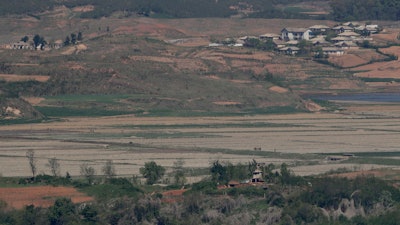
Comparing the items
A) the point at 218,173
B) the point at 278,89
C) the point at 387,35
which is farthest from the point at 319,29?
the point at 218,173

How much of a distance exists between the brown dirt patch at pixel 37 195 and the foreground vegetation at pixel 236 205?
20.1 inches

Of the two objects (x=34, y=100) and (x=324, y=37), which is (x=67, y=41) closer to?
(x=324, y=37)

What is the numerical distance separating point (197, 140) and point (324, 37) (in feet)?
209

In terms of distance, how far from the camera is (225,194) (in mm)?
51688

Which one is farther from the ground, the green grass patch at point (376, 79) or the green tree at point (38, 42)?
the green tree at point (38, 42)

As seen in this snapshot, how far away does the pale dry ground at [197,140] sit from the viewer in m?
66.1

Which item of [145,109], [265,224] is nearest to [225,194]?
[265,224]

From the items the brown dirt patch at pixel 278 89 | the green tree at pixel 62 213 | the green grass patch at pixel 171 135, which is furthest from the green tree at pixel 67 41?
the green tree at pixel 62 213

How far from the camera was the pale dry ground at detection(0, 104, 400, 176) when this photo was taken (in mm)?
66062

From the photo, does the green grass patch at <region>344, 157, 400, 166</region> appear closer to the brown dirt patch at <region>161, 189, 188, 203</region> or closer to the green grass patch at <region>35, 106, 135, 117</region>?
the brown dirt patch at <region>161, 189, 188, 203</region>

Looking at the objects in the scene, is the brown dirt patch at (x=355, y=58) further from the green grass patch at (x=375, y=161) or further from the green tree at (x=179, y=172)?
the green tree at (x=179, y=172)

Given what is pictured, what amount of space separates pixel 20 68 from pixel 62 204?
53.7 metres

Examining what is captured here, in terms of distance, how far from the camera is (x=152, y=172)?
193 ft

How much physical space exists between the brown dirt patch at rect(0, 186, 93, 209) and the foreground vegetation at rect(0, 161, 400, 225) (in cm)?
51
